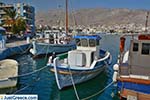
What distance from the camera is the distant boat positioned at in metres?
16.3

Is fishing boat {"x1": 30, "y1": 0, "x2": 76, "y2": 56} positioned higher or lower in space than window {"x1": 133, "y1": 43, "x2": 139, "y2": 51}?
lower

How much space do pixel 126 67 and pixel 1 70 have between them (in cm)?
999

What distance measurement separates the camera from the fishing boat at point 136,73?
16.3 metres

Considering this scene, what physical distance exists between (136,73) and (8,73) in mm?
10042

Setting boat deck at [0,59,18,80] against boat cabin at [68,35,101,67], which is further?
boat cabin at [68,35,101,67]

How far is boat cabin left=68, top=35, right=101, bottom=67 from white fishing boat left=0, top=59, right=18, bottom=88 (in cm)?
457

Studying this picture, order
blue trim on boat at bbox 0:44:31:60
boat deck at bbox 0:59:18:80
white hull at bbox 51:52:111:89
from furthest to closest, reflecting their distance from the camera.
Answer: blue trim on boat at bbox 0:44:31:60
boat deck at bbox 0:59:18:80
white hull at bbox 51:52:111:89

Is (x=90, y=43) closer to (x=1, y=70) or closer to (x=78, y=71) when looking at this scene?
(x=78, y=71)

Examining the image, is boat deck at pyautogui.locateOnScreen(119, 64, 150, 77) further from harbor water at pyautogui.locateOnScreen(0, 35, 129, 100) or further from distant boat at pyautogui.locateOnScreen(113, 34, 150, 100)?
harbor water at pyautogui.locateOnScreen(0, 35, 129, 100)

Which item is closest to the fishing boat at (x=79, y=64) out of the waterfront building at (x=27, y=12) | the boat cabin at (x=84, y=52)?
the boat cabin at (x=84, y=52)

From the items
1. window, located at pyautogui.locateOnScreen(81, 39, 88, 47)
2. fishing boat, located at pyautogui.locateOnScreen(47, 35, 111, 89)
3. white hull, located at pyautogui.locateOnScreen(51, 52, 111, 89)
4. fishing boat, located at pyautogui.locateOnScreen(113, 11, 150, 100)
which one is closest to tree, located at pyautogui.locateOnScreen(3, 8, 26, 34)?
window, located at pyautogui.locateOnScreen(81, 39, 88, 47)

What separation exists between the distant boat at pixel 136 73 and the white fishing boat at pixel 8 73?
788 centimetres

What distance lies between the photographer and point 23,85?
76.2 feet

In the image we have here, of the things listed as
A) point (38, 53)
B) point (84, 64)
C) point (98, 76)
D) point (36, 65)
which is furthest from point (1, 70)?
point (38, 53)
